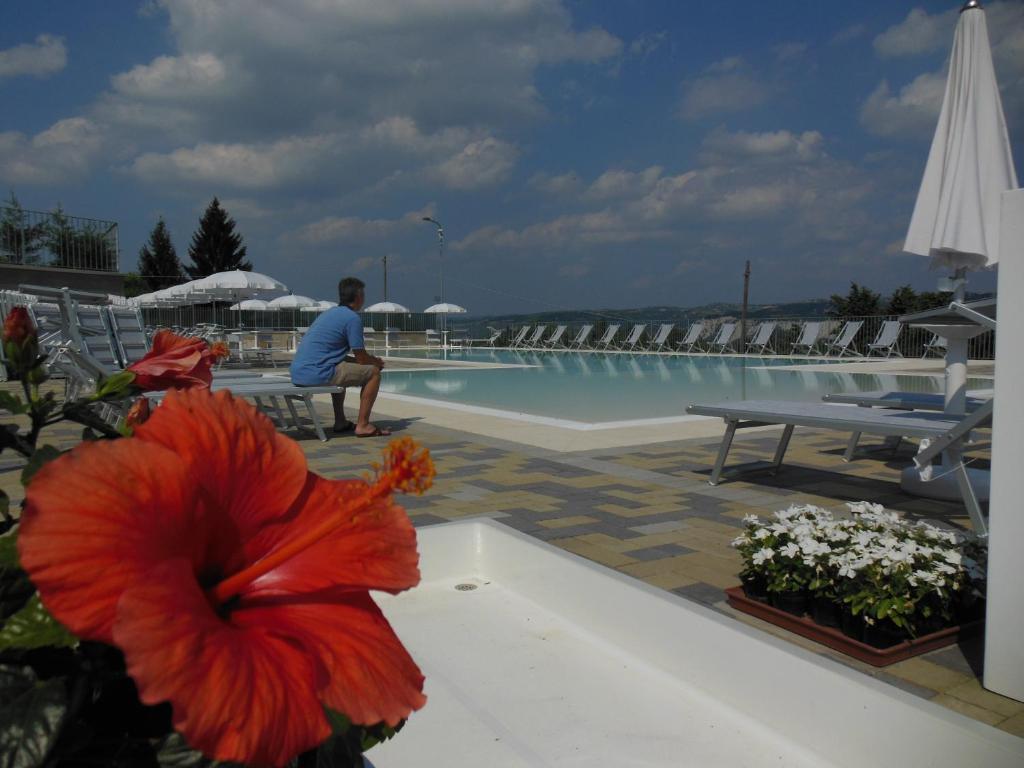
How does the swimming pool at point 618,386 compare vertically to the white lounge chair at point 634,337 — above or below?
below

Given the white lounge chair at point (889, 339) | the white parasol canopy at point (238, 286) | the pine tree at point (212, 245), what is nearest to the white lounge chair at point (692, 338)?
the white lounge chair at point (889, 339)

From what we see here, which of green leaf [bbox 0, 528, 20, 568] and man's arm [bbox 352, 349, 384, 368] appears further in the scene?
man's arm [bbox 352, 349, 384, 368]

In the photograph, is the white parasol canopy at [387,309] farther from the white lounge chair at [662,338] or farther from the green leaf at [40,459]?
the green leaf at [40,459]

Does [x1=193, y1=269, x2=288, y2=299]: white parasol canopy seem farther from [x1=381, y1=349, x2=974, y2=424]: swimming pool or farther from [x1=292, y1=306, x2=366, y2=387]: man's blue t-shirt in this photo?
[x1=292, y1=306, x2=366, y2=387]: man's blue t-shirt

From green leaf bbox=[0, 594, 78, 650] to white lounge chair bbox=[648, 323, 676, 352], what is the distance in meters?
26.0

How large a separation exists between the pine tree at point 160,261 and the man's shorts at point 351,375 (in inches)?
1886

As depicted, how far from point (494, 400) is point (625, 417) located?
249 centimetres

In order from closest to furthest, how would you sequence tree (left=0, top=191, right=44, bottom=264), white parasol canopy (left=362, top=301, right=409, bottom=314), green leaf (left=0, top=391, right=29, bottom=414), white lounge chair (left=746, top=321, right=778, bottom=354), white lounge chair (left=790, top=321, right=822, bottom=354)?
green leaf (left=0, top=391, right=29, bottom=414)
tree (left=0, top=191, right=44, bottom=264)
white lounge chair (left=790, top=321, right=822, bottom=354)
white lounge chair (left=746, top=321, right=778, bottom=354)
white parasol canopy (left=362, top=301, right=409, bottom=314)

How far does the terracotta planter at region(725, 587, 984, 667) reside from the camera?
7.57ft

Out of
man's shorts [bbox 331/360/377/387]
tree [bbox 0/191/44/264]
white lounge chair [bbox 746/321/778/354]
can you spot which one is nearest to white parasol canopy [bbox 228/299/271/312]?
tree [bbox 0/191/44/264]

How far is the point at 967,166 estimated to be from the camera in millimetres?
4789

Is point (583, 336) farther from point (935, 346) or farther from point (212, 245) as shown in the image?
point (212, 245)

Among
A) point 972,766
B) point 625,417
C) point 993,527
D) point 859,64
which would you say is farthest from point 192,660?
point 859,64

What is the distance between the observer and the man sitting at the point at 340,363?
22.0ft
